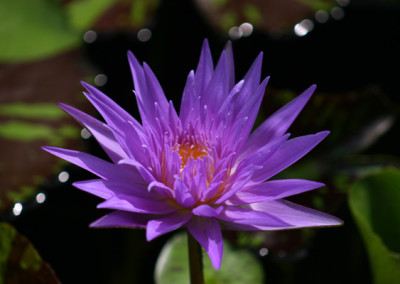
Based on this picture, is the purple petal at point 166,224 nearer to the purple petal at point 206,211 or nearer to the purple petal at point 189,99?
the purple petal at point 206,211

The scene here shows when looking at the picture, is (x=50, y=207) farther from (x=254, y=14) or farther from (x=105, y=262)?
(x=254, y=14)

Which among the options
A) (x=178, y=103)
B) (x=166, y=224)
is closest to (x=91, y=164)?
(x=166, y=224)

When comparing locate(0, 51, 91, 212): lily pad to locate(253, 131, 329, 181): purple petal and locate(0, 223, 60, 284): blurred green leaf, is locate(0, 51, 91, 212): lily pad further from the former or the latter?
locate(253, 131, 329, 181): purple petal

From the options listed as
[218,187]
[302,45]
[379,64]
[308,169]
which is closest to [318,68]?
[302,45]

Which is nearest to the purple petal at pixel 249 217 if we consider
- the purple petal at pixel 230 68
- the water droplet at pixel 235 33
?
the purple petal at pixel 230 68

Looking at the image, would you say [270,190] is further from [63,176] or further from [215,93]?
[63,176]

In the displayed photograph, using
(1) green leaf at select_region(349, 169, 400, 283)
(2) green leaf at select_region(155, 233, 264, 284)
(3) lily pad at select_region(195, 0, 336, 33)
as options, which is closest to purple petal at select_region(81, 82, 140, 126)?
(2) green leaf at select_region(155, 233, 264, 284)
